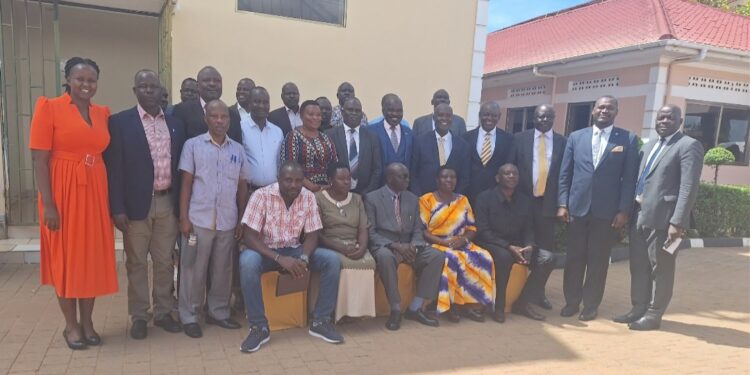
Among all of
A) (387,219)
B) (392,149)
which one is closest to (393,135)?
(392,149)

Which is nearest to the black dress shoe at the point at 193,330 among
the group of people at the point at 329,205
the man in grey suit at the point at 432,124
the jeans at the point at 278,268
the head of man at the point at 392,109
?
the group of people at the point at 329,205

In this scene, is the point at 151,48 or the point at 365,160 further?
the point at 151,48

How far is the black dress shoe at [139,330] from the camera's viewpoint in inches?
145

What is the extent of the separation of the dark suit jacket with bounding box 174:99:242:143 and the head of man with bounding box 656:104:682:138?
146 inches

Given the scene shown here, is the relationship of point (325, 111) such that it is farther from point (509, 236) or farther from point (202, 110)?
point (509, 236)

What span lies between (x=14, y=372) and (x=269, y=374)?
158 cm

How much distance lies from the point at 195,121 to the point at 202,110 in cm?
13

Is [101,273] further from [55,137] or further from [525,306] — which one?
[525,306]

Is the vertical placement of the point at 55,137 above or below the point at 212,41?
below

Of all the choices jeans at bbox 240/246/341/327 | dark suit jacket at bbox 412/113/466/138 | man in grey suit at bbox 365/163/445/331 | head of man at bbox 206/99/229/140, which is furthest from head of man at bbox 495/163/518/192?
head of man at bbox 206/99/229/140

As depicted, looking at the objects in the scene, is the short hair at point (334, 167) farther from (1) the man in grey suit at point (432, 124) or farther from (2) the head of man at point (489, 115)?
(2) the head of man at point (489, 115)

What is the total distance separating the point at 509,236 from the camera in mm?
4789

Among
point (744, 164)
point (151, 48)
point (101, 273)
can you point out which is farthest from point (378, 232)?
point (744, 164)

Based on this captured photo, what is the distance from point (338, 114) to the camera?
5422 mm
